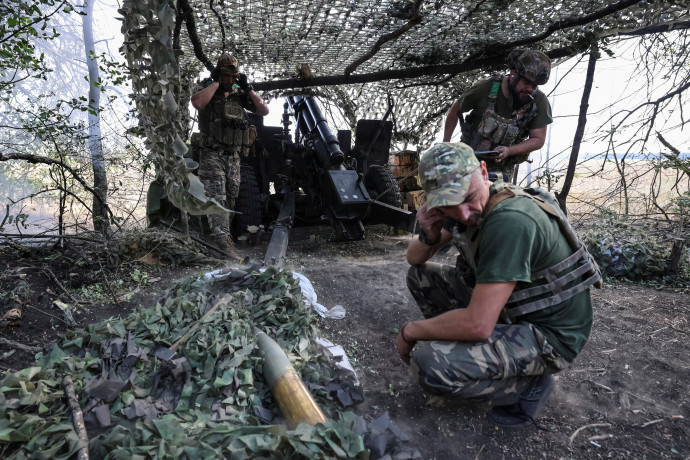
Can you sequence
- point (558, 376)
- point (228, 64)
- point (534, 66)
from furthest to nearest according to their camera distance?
1. point (228, 64)
2. point (534, 66)
3. point (558, 376)

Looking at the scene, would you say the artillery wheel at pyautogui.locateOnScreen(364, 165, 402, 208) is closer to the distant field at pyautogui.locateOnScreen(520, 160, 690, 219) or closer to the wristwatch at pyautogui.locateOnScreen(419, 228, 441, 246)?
the distant field at pyautogui.locateOnScreen(520, 160, 690, 219)

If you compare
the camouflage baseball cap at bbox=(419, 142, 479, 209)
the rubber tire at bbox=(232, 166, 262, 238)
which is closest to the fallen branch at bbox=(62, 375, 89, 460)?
the camouflage baseball cap at bbox=(419, 142, 479, 209)

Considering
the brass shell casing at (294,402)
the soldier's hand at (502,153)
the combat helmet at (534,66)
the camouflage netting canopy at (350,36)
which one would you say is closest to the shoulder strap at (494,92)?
the combat helmet at (534,66)

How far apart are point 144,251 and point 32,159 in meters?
1.10

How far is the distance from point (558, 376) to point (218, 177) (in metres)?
3.70

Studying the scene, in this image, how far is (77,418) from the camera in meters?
1.42

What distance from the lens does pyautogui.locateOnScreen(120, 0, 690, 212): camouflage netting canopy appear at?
79.2 inches

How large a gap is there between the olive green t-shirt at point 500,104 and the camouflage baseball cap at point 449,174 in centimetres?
223

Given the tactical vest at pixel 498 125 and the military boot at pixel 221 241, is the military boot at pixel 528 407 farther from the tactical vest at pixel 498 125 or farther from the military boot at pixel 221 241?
the military boot at pixel 221 241

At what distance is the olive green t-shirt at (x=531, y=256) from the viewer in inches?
60.0

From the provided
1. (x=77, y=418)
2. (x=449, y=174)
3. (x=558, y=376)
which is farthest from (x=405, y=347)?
(x=77, y=418)

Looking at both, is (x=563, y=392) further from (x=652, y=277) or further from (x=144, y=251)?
(x=144, y=251)

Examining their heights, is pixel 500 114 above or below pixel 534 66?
below

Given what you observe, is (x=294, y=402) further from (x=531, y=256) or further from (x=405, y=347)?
(x=531, y=256)
